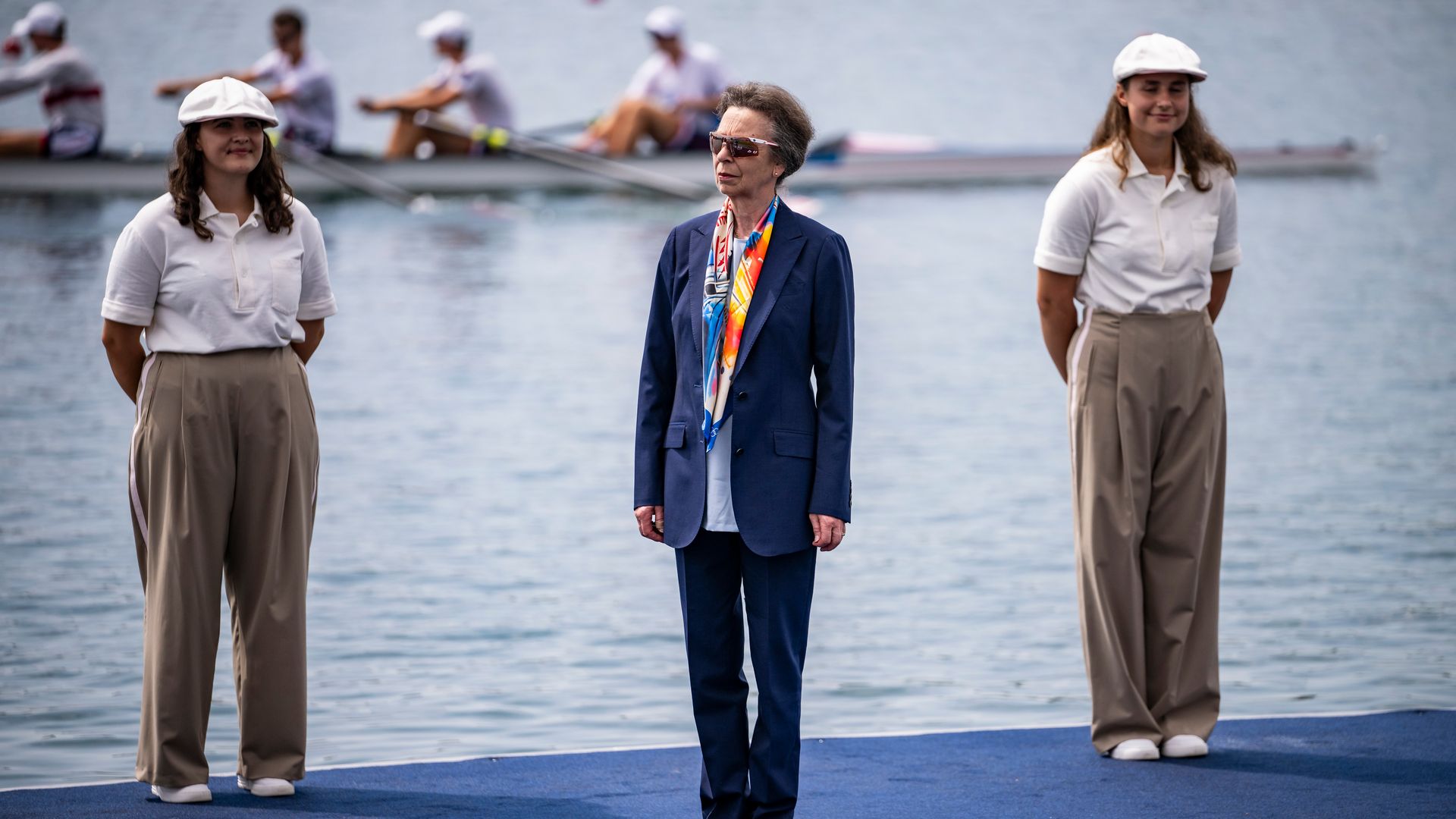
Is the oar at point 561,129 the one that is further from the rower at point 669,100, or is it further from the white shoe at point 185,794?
the white shoe at point 185,794

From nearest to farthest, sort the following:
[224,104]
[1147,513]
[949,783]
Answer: [224,104]
[949,783]
[1147,513]

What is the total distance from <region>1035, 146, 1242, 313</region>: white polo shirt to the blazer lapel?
0.91 metres

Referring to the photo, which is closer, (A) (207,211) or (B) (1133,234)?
(A) (207,211)

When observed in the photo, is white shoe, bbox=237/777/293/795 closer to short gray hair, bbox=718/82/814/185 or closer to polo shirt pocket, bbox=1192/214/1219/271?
short gray hair, bbox=718/82/814/185

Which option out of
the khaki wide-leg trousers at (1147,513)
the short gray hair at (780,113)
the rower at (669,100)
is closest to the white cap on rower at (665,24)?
the rower at (669,100)

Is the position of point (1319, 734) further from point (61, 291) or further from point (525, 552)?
point (61, 291)

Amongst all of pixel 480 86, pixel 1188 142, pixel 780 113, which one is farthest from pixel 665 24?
pixel 780 113

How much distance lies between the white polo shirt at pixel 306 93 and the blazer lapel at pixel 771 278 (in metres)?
14.2

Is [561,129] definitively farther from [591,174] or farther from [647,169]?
[647,169]

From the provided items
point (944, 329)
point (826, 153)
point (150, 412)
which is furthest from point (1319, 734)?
point (826, 153)

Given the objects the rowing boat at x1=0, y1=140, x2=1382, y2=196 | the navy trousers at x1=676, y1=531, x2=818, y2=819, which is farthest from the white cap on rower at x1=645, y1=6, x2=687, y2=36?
the navy trousers at x1=676, y1=531, x2=818, y2=819

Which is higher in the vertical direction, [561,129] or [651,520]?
[561,129]

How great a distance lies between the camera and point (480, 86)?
718 inches

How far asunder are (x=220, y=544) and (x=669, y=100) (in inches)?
567
